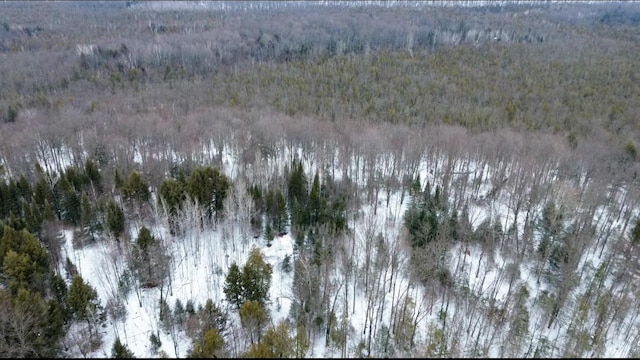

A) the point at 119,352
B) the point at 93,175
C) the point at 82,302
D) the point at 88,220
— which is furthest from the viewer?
the point at 93,175

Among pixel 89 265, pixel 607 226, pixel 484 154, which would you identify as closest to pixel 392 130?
pixel 484 154

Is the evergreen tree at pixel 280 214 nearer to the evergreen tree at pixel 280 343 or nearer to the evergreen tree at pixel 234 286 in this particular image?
the evergreen tree at pixel 234 286

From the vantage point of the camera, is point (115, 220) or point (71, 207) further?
point (71, 207)

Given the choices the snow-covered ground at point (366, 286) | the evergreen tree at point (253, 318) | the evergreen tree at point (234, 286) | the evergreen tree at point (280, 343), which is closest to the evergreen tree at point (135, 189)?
the snow-covered ground at point (366, 286)

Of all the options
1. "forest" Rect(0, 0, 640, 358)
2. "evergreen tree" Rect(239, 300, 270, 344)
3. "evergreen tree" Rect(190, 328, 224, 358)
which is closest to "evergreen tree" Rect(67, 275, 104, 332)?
"forest" Rect(0, 0, 640, 358)

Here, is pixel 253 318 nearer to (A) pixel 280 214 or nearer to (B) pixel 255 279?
(B) pixel 255 279

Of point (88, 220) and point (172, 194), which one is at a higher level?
point (172, 194)

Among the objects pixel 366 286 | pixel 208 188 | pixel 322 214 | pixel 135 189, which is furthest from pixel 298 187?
pixel 135 189

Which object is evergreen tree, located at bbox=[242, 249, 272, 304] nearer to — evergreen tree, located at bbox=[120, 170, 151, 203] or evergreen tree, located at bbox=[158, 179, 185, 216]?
evergreen tree, located at bbox=[158, 179, 185, 216]
